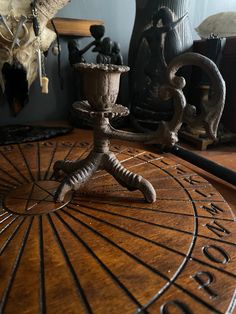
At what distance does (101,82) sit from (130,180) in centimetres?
19

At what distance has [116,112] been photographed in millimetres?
479

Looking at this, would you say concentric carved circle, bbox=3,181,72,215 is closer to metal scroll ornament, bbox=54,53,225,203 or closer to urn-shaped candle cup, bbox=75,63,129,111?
metal scroll ornament, bbox=54,53,225,203

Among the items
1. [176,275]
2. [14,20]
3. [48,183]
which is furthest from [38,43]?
[176,275]

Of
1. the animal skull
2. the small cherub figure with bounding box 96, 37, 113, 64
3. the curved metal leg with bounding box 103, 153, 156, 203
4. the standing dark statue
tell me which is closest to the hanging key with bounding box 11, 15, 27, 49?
the animal skull

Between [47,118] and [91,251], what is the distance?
930 mm

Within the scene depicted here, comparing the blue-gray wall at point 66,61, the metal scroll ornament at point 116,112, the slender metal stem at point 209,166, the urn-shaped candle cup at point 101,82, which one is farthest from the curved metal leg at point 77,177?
the blue-gray wall at point 66,61

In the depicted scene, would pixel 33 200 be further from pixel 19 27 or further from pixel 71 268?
pixel 19 27

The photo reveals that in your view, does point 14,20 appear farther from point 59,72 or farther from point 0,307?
point 0,307

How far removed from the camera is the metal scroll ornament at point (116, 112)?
17.8 inches

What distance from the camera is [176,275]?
0.35m

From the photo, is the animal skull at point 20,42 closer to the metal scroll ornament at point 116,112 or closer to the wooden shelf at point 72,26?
the wooden shelf at point 72,26

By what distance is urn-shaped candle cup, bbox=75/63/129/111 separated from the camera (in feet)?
1.49

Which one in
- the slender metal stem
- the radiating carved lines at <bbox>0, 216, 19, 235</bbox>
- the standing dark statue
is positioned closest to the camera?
the radiating carved lines at <bbox>0, 216, 19, 235</bbox>

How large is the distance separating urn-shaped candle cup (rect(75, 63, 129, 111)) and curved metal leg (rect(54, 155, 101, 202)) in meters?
0.11
